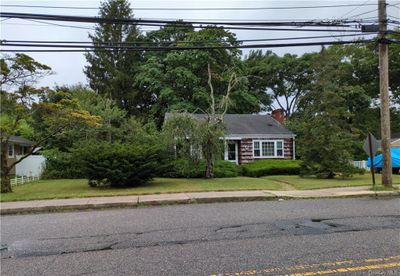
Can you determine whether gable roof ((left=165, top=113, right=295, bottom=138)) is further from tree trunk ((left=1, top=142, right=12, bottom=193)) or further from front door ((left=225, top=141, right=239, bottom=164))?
tree trunk ((left=1, top=142, right=12, bottom=193))

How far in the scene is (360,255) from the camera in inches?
239

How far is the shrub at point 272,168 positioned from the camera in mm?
25344

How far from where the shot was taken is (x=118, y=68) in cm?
4788

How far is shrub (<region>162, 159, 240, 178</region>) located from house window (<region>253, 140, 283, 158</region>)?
20.4 ft

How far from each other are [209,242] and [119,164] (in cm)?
1153

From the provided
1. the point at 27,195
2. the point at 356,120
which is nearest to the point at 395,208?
the point at 27,195

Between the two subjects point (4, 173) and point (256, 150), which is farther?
point (256, 150)

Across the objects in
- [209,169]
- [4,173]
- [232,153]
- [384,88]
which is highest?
[384,88]

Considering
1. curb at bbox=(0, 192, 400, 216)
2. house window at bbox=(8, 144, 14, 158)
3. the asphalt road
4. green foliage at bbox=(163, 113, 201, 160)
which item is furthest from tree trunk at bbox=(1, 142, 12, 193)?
house window at bbox=(8, 144, 14, 158)

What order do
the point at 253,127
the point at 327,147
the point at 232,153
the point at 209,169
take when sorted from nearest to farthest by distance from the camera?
the point at 209,169 → the point at 327,147 → the point at 232,153 → the point at 253,127

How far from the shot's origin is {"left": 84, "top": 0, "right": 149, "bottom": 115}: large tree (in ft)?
152

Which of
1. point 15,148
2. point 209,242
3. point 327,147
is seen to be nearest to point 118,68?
point 15,148

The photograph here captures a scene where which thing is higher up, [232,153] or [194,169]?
[232,153]

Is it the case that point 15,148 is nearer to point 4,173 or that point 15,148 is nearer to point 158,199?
point 4,173
